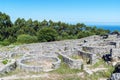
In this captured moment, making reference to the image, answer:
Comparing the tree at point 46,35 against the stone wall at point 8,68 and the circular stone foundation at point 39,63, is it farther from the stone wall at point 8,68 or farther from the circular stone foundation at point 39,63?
the stone wall at point 8,68

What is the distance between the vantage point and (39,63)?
82.2ft

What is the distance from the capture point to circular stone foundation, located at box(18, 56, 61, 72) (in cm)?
2204

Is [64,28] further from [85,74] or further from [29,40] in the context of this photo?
[85,74]

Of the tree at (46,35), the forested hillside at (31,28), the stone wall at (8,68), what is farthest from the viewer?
the forested hillside at (31,28)

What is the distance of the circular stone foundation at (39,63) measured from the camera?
868 inches

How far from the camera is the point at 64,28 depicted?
7975 cm

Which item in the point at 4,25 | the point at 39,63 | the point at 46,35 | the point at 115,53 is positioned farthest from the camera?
the point at 4,25

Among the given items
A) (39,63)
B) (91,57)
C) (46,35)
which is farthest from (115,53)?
(46,35)

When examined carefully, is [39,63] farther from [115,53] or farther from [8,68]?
[115,53]

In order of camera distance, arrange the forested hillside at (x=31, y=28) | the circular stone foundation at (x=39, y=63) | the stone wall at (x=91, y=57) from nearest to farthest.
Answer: the circular stone foundation at (x=39, y=63) < the stone wall at (x=91, y=57) < the forested hillside at (x=31, y=28)

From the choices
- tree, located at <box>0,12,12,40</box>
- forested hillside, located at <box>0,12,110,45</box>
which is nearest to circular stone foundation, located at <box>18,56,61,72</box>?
forested hillside, located at <box>0,12,110,45</box>

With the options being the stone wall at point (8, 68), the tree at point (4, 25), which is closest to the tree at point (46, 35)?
the tree at point (4, 25)

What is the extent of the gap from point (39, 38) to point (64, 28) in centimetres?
2046

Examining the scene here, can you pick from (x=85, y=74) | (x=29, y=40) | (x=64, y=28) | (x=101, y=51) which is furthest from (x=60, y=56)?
(x=64, y=28)
